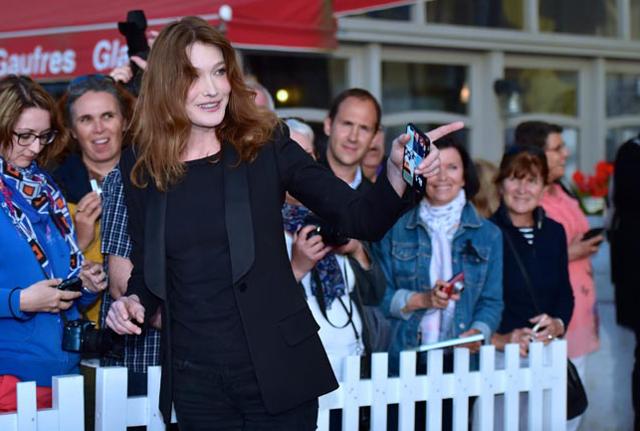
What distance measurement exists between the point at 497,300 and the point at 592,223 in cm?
298

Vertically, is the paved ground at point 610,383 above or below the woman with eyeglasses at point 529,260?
below

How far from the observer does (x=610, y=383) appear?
18.1 feet

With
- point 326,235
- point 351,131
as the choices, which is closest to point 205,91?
point 326,235

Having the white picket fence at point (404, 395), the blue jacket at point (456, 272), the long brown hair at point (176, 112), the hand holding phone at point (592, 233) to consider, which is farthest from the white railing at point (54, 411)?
the hand holding phone at point (592, 233)

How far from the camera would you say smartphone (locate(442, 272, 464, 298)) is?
3.81m

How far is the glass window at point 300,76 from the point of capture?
7031 millimetres

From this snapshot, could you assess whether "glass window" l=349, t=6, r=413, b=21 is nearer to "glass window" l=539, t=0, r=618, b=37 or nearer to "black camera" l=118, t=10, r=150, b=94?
Result: "glass window" l=539, t=0, r=618, b=37

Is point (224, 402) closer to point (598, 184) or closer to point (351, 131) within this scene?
point (351, 131)

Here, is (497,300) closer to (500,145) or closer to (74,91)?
(74,91)

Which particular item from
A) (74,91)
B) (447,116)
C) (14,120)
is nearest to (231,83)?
(14,120)

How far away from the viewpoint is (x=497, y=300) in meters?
4.20

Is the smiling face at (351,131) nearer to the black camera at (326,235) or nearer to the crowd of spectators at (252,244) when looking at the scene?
the crowd of spectators at (252,244)

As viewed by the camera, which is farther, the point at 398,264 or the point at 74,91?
the point at 398,264

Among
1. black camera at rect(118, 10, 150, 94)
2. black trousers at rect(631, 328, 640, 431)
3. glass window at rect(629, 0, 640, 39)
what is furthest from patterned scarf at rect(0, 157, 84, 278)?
glass window at rect(629, 0, 640, 39)
